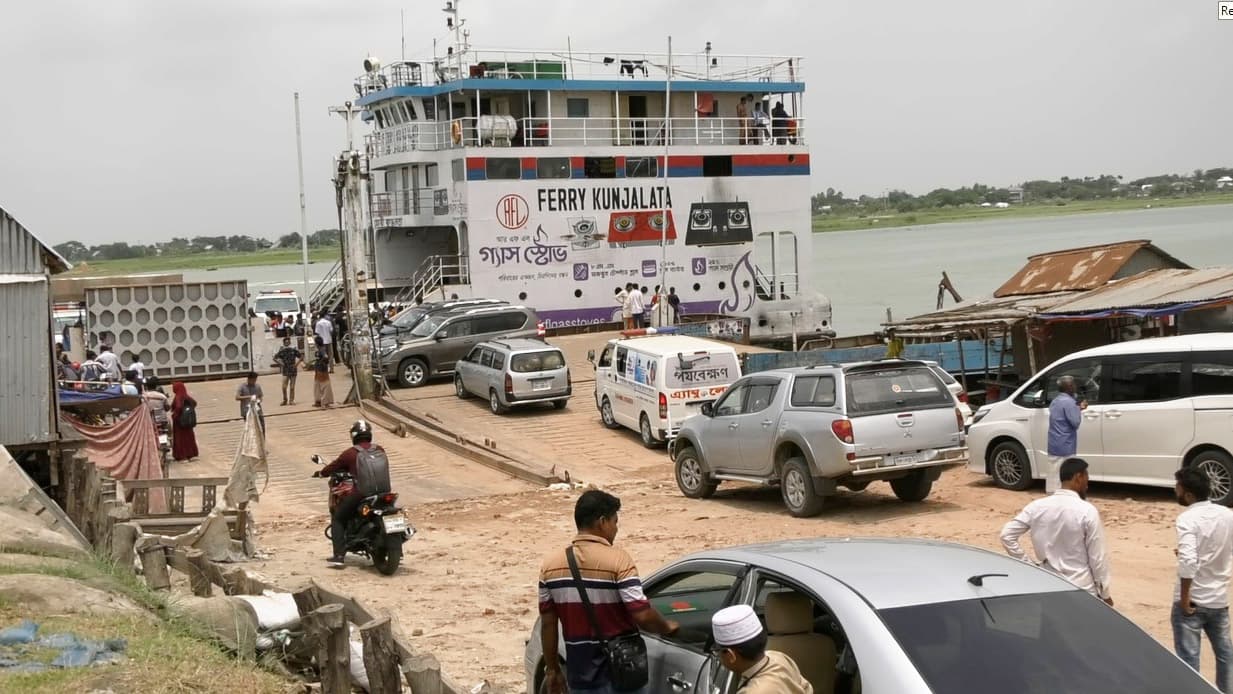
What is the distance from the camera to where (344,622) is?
7.21 m

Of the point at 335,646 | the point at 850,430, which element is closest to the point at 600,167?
the point at 850,430

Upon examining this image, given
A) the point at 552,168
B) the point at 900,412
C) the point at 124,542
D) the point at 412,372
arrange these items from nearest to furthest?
1. the point at 124,542
2. the point at 900,412
3. the point at 412,372
4. the point at 552,168

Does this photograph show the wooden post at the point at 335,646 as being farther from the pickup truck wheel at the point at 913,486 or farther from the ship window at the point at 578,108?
the ship window at the point at 578,108

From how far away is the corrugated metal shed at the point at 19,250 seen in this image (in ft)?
50.1

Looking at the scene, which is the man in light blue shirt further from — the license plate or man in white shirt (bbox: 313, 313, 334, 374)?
man in white shirt (bbox: 313, 313, 334, 374)

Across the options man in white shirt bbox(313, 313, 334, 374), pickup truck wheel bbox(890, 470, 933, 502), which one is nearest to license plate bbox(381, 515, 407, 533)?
pickup truck wheel bbox(890, 470, 933, 502)

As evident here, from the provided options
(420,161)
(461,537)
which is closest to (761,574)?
(461,537)

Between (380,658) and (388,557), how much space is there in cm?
583

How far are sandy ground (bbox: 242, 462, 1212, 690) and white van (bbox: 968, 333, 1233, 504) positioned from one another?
41 cm

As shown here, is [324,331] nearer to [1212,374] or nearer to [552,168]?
[552,168]

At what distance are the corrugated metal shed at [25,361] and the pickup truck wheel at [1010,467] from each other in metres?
11.2

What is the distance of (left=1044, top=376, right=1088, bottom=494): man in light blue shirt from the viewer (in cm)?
1352

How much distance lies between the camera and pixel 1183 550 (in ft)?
22.6

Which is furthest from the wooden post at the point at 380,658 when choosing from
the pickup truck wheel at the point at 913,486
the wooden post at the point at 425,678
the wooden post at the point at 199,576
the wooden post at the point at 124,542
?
the pickup truck wheel at the point at 913,486
